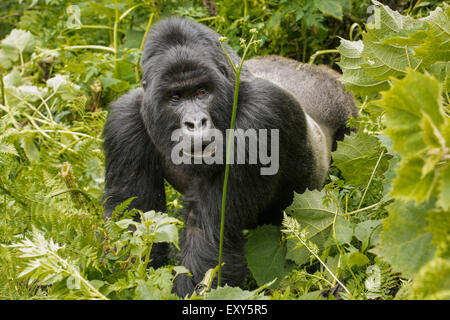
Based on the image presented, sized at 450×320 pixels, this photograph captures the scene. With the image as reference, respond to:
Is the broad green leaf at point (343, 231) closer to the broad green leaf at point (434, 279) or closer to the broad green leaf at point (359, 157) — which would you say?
the broad green leaf at point (359, 157)

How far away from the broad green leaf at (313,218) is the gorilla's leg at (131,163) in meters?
0.92

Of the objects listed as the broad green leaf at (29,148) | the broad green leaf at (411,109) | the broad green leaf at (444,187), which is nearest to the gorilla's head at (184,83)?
the broad green leaf at (29,148)

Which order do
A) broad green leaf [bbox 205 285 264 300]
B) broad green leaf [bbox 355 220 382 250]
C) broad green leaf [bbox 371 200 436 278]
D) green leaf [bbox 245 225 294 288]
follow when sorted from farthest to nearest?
1. green leaf [bbox 245 225 294 288]
2. broad green leaf [bbox 355 220 382 250]
3. broad green leaf [bbox 205 285 264 300]
4. broad green leaf [bbox 371 200 436 278]

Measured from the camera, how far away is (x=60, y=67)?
4.71 meters

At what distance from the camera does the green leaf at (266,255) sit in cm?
296

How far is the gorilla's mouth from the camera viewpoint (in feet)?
8.70

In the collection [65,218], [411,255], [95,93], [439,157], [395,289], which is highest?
[439,157]

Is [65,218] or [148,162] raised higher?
[65,218]

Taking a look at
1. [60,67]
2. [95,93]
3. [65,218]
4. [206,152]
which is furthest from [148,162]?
[60,67]

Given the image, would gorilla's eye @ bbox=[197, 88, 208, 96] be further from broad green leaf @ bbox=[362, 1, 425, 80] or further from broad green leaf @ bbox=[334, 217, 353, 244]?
broad green leaf @ bbox=[334, 217, 353, 244]

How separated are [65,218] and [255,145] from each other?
3.80 feet

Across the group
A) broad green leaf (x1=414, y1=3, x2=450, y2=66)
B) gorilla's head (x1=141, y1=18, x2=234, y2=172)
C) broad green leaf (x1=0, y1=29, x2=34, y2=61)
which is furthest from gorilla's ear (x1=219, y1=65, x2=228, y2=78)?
broad green leaf (x1=0, y1=29, x2=34, y2=61)

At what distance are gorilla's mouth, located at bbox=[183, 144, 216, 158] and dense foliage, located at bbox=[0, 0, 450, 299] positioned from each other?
1.06ft

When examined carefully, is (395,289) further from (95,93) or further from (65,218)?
(95,93)
